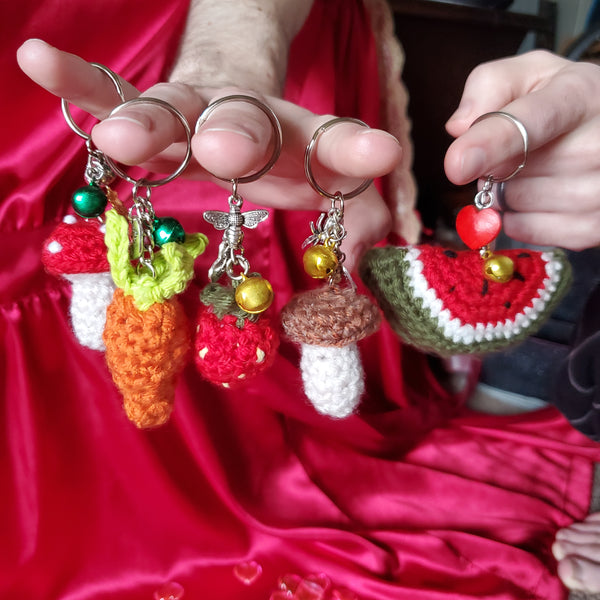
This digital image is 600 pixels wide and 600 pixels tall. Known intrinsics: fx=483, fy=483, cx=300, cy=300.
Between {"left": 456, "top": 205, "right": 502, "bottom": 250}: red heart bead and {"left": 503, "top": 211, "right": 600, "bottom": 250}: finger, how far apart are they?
114 millimetres

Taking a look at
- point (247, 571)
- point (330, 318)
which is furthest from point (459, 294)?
point (247, 571)

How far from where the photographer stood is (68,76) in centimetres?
37

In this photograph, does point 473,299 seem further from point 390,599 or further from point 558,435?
point 558,435

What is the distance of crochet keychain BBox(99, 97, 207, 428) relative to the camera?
38cm

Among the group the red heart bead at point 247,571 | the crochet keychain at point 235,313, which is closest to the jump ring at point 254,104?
the crochet keychain at point 235,313

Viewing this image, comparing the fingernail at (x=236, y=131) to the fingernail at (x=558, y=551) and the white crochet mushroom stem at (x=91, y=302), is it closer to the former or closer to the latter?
the white crochet mushroom stem at (x=91, y=302)

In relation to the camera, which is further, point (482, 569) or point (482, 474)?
point (482, 474)

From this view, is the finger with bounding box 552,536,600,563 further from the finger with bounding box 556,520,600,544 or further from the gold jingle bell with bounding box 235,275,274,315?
the gold jingle bell with bounding box 235,275,274,315

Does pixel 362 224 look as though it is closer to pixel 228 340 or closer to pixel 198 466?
pixel 228 340

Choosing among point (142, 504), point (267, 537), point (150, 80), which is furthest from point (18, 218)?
point (267, 537)

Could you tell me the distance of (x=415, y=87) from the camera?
115 centimetres

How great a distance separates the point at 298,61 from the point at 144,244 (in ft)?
1.68

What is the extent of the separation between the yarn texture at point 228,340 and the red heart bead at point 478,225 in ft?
0.65

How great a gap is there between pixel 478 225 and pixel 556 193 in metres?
0.12
